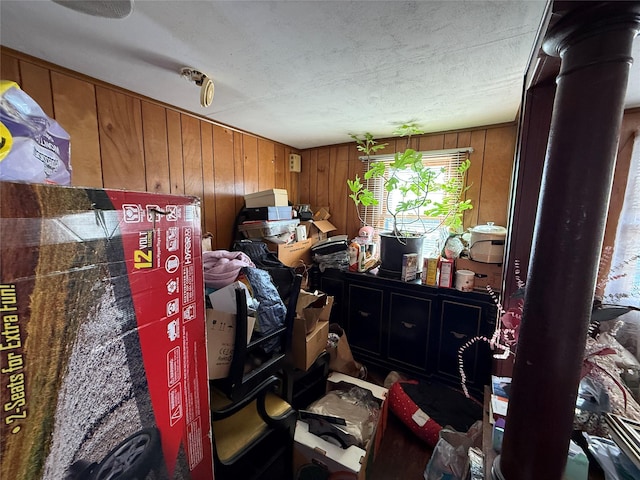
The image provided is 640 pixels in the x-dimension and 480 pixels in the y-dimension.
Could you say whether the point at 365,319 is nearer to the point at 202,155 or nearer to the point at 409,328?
the point at 409,328

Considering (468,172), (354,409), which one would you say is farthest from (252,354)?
(468,172)

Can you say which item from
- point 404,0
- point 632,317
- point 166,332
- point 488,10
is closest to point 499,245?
point 632,317

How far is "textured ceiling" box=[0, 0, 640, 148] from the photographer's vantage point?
910 millimetres

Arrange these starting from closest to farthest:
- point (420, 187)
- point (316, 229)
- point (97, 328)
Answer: point (97, 328)
point (420, 187)
point (316, 229)

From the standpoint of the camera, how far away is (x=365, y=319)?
7.47ft

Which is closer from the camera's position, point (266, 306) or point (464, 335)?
point (266, 306)

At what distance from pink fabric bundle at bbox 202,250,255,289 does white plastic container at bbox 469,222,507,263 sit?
154 cm

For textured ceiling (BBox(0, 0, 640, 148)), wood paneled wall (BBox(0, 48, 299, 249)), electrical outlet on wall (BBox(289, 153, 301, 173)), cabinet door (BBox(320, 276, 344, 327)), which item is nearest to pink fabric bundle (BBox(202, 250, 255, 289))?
wood paneled wall (BBox(0, 48, 299, 249))

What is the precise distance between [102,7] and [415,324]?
7.83 feet

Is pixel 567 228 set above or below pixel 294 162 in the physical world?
below

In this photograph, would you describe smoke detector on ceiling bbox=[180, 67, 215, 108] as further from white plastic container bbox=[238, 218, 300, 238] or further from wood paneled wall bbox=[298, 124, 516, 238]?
wood paneled wall bbox=[298, 124, 516, 238]

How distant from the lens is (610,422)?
0.77m

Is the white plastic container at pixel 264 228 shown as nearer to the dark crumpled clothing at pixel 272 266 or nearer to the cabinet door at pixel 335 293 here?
the dark crumpled clothing at pixel 272 266

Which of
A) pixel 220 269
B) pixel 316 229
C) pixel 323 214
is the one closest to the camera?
pixel 220 269
